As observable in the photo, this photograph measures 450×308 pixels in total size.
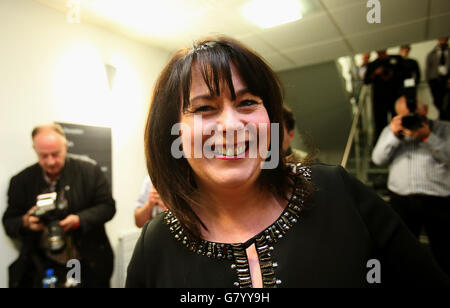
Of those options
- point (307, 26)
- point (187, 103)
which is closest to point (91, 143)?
point (187, 103)

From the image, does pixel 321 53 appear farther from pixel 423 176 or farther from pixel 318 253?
pixel 318 253

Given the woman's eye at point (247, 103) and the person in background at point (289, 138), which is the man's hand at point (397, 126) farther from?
the woman's eye at point (247, 103)

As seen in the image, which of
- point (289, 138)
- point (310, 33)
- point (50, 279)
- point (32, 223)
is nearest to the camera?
point (289, 138)

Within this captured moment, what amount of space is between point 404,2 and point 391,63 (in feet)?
0.44

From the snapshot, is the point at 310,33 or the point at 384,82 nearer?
the point at 384,82

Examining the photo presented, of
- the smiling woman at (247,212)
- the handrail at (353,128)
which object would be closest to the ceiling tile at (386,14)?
the handrail at (353,128)

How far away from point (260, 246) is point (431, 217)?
361 mm

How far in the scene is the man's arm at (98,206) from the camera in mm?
948

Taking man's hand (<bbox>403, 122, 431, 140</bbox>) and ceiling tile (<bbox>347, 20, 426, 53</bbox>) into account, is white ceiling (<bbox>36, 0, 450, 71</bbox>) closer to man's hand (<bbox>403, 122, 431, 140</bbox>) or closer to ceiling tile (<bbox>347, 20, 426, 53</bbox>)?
ceiling tile (<bbox>347, 20, 426, 53</bbox>)

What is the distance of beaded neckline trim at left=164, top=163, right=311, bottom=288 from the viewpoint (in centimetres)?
42

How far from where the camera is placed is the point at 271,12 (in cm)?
111

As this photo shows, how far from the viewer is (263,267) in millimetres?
424
